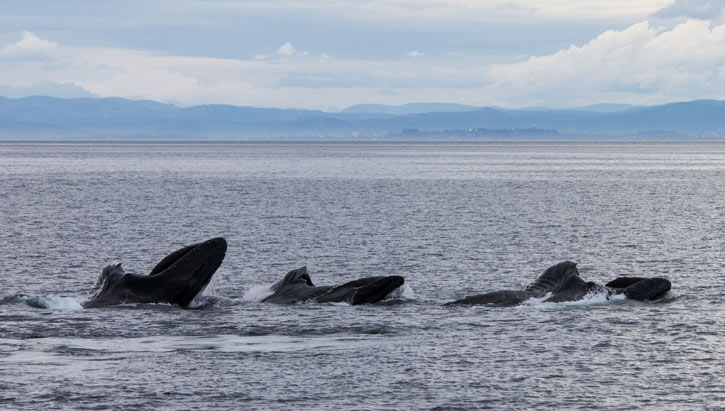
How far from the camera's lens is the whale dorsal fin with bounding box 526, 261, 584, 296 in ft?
114

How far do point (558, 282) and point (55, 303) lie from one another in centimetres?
1658

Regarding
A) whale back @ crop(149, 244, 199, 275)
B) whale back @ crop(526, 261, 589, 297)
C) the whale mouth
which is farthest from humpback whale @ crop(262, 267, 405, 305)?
whale back @ crop(526, 261, 589, 297)

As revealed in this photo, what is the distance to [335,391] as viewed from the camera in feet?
74.7

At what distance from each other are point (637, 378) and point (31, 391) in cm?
1372

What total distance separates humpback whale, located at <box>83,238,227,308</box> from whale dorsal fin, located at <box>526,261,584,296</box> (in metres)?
10.8

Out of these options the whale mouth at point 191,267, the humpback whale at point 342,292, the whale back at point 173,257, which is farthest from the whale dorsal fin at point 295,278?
the whale back at point 173,257

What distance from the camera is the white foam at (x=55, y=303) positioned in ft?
107

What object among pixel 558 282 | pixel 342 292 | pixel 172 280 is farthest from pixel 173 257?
pixel 558 282

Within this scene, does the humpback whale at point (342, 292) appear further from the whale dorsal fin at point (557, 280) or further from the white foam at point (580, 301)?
the whale dorsal fin at point (557, 280)

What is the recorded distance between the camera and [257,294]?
1416 inches

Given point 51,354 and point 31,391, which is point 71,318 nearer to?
point 51,354

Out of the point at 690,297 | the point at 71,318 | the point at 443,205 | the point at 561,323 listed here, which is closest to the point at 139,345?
the point at 71,318

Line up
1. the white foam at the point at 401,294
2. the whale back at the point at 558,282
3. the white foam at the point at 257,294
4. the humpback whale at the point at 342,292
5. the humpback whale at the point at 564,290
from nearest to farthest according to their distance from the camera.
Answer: the humpback whale at the point at 342,292 < the humpback whale at the point at 564,290 < the whale back at the point at 558,282 < the white foam at the point at 257,294 < the white foam at the point at 401,294

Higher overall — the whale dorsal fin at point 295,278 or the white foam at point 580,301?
the whale dorsal fin at point 295,278
